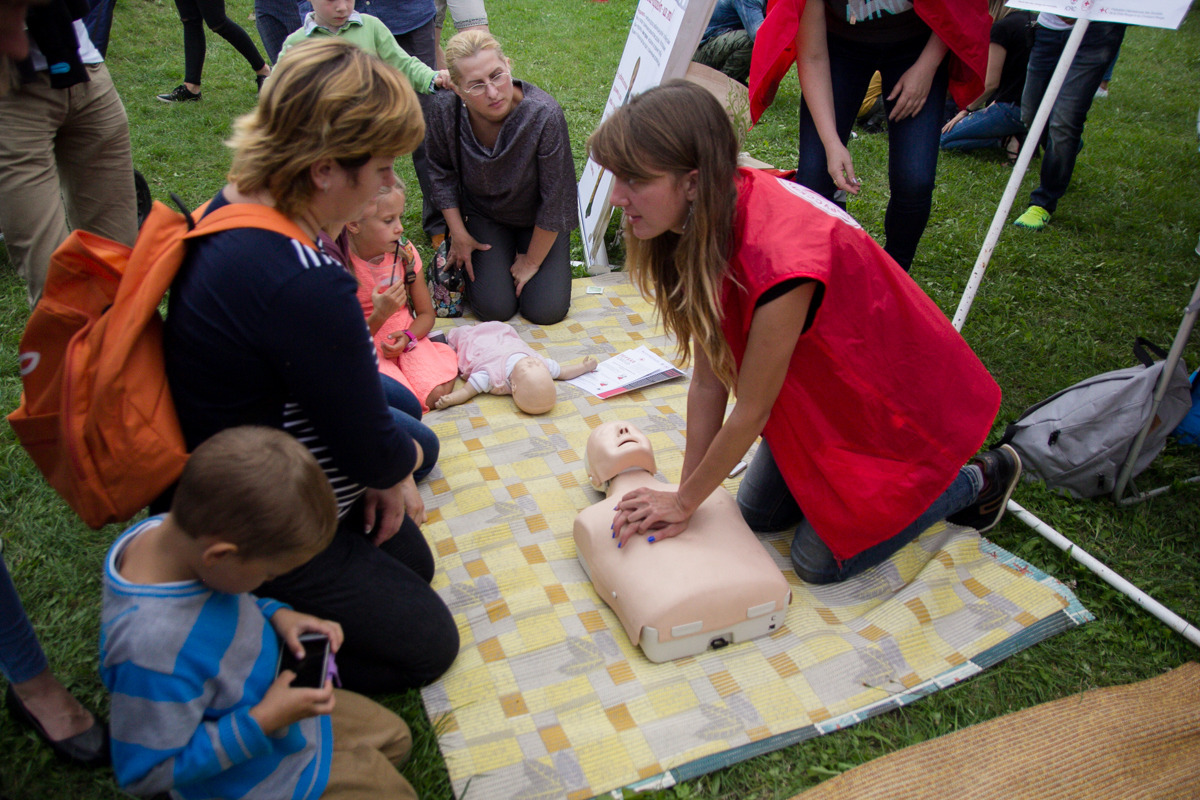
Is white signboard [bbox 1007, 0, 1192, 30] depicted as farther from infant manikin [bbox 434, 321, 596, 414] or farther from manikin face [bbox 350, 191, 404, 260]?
manikin face [bbox 350, 191, 404, 260]

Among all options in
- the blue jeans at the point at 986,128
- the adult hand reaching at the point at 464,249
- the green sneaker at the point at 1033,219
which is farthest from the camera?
the blue jeans at the point at 986,128

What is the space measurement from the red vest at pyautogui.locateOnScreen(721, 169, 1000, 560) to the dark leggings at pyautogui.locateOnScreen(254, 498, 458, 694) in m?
1.11

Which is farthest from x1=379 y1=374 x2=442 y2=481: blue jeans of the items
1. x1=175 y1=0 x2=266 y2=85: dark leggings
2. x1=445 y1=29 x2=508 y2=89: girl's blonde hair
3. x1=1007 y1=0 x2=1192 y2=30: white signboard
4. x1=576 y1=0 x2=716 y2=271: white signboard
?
x1=175 y1=0 x2=266 y2=85: dark leggings

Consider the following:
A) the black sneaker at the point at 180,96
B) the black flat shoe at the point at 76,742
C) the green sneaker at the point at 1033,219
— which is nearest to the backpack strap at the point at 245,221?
the black flat shoe at the point at 76,742

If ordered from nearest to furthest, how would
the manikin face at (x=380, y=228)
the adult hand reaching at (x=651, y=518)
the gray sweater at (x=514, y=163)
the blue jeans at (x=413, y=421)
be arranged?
the adult hand reaching at (x=651, y=518) → the blue jeans at (x=413, y=421) → the manikin face at (x=380, y=228) → the gray sweater at (x=514, y=163)

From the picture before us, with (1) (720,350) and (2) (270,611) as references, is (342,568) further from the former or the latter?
(1) (720,350)

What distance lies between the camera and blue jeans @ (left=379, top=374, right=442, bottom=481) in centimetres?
266

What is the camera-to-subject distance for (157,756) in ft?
4.22

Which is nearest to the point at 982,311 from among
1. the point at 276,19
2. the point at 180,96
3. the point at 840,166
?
the point at 840,166

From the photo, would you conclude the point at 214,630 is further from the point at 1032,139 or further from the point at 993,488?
the point at 1032,139

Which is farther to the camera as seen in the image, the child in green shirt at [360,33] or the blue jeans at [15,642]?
the child in green shirt at [360,33]

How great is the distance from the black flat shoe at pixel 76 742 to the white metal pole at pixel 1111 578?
290 cm

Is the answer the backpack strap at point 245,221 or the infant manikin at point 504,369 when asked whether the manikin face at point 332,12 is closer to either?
the infant manikin at point 504,369

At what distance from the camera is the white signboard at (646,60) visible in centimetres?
362
